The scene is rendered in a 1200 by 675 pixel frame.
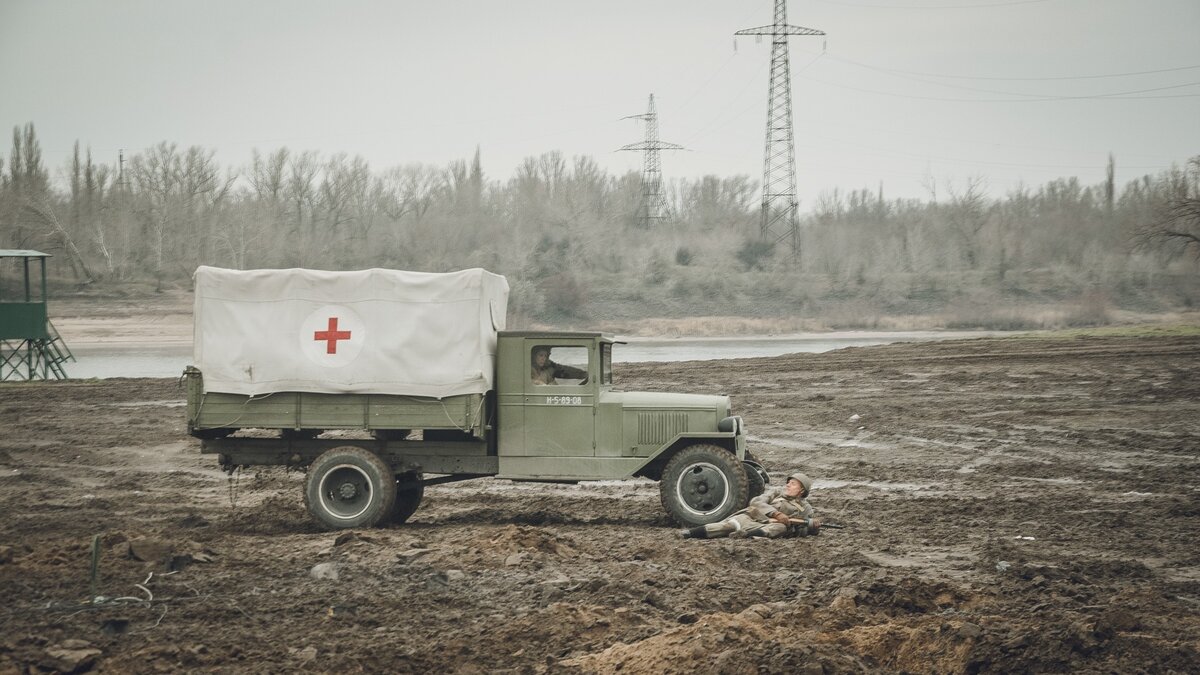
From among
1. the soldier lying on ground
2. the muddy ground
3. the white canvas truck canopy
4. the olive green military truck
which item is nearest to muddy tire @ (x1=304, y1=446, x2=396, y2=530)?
the olive green military truck

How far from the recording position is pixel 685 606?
929cm

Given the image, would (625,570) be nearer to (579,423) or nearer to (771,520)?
(771,520)

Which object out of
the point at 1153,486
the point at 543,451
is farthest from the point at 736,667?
the point at 1153,486

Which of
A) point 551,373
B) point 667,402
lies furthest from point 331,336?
point 667,402

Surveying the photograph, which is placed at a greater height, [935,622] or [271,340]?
[271,340]

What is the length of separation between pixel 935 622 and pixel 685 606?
6.56 ft

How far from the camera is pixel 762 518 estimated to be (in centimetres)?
1222

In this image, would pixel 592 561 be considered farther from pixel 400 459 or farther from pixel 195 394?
pixel 195 394

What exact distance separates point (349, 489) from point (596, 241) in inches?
2554

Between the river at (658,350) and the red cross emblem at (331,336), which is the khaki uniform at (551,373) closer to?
the red cross emblem at (331,336)

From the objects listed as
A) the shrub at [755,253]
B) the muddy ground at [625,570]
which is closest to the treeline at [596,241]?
the shrub at [755,253]

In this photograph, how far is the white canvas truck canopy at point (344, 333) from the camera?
12.5 metres

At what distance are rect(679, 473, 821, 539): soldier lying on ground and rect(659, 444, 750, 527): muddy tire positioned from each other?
167 mm

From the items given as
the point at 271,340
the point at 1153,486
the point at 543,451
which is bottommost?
the point at 1153,486
